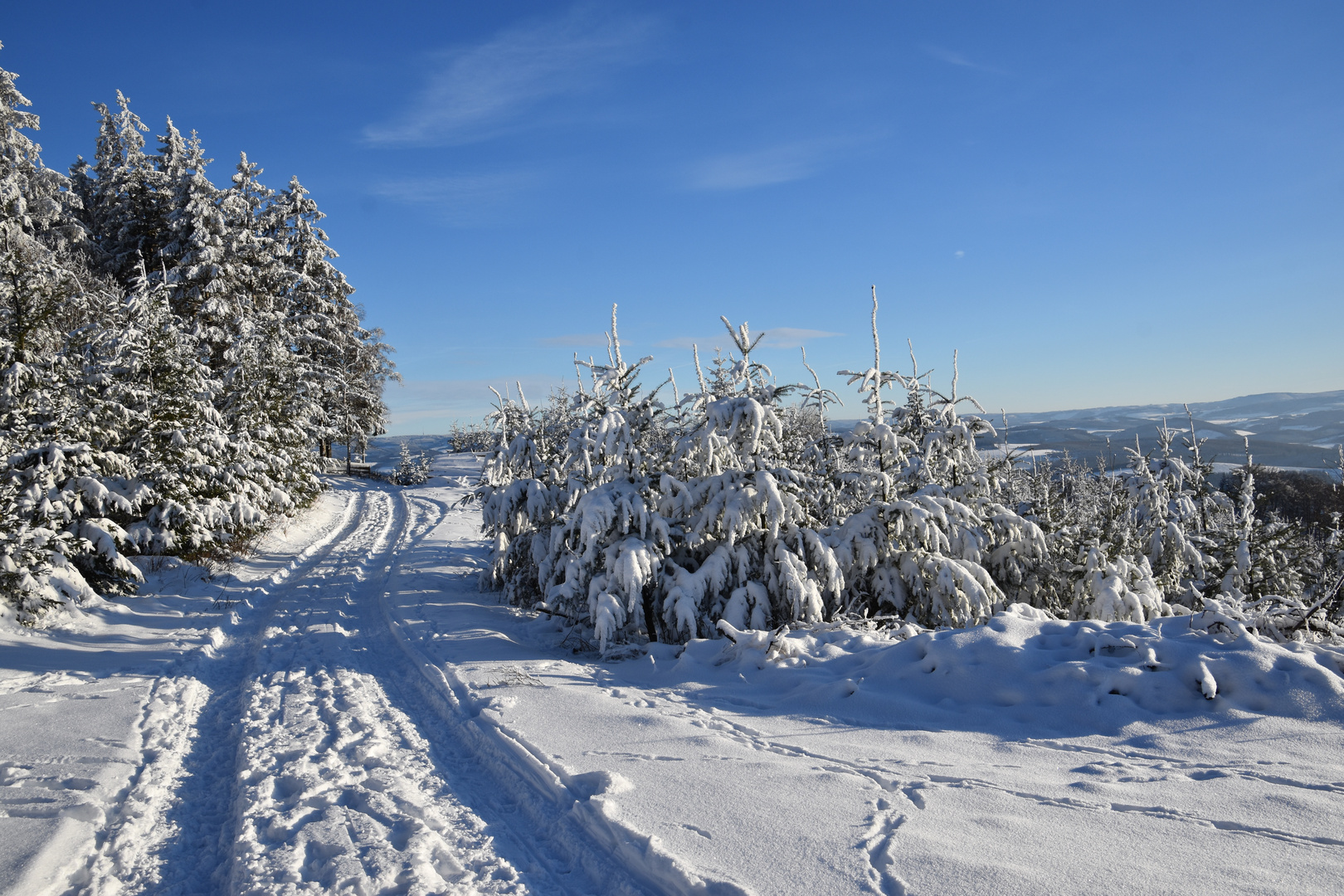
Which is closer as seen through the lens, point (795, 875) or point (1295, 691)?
point (795, 875)

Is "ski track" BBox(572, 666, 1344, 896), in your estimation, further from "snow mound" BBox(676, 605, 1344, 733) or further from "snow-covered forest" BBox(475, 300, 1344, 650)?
"snow-covered forest" BBox(475, 300, 1344, 650)

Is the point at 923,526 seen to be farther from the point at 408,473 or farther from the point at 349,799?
the point at 408,473

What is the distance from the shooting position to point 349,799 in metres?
4.05

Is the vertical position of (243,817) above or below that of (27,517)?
below

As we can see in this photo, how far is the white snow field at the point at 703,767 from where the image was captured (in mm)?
3070

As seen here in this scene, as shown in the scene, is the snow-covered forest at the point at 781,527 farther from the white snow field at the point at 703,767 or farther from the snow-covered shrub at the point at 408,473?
the snow-covered shrub at the point at 408,473

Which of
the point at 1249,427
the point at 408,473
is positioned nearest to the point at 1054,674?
the point at 408,473

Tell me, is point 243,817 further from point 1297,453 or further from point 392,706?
point 1297,453

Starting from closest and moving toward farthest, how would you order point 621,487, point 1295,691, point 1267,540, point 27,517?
1. point 1295,691
2. point 621,487
3. point 27,517
4. point 1267,540

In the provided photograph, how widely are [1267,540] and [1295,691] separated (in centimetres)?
1021

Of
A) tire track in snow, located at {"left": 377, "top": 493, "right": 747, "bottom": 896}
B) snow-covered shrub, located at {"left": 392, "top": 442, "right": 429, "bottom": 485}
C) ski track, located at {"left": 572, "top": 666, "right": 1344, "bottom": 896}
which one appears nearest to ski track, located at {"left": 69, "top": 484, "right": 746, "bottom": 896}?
tire track in snow, located at {"left": 377, "top": 493, "right": 747, "bottom": 896}

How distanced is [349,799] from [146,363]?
12.0 meters

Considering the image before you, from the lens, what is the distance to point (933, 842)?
3098 mm

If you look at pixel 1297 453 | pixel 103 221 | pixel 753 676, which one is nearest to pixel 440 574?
pixel 753 676
